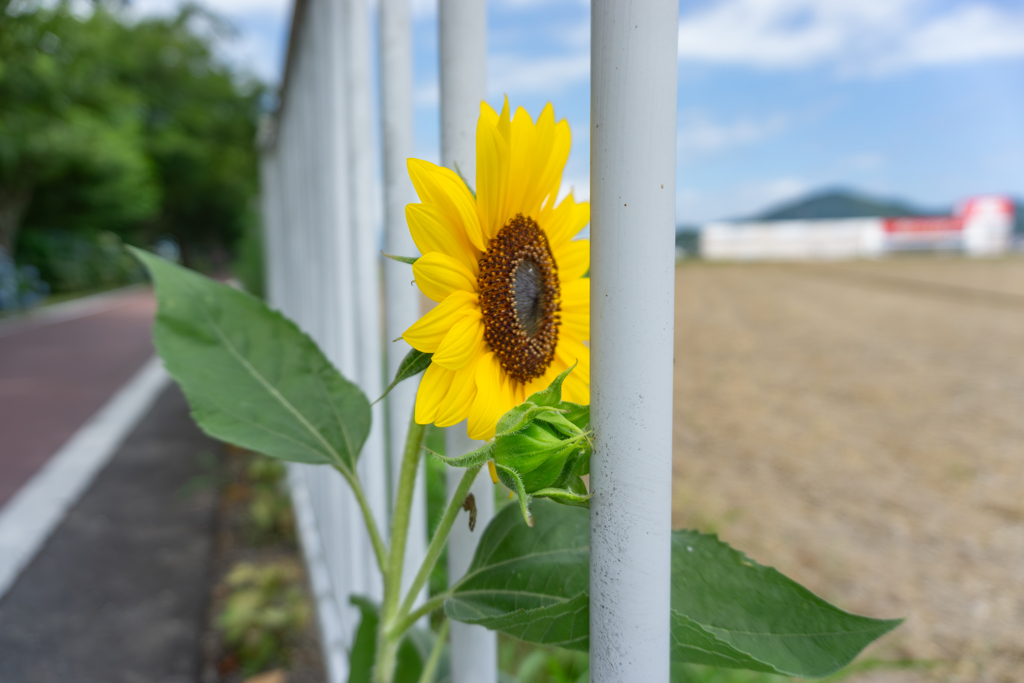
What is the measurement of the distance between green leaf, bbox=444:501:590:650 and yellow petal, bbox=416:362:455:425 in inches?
5.1

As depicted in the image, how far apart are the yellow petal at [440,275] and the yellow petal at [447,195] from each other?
24mm

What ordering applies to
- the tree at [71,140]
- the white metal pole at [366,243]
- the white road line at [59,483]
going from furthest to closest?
the tree at [71,140] < the white road line at [59,483] < the white metal pole at [366,243]

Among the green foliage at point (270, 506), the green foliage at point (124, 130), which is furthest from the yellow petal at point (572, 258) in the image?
the green foliage at point (124, 130)

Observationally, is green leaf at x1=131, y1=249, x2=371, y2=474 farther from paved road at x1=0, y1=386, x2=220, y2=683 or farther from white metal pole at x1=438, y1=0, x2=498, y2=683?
paved road at x1=0, y1=386, x2=220, y2=683

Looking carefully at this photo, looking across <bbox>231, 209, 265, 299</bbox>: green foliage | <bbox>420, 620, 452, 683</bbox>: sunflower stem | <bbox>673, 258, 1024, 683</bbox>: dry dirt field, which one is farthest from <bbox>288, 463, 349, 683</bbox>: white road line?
<bbox>231, 209, 265, 299</bbox>: green foliage

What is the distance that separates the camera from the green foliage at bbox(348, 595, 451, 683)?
691 mm

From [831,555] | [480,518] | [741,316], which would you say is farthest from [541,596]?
[741,316]

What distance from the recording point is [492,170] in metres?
0.44

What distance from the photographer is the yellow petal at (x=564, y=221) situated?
1.66 ft

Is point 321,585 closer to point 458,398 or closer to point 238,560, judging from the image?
point 238,560

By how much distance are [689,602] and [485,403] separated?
0.19 meters

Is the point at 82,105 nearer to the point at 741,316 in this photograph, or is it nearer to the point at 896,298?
the point at 741,316

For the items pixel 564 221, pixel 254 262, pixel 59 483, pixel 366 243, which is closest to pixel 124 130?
pixel 254 262

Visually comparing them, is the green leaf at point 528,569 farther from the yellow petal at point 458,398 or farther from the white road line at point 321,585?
the white road line at point 321,585
